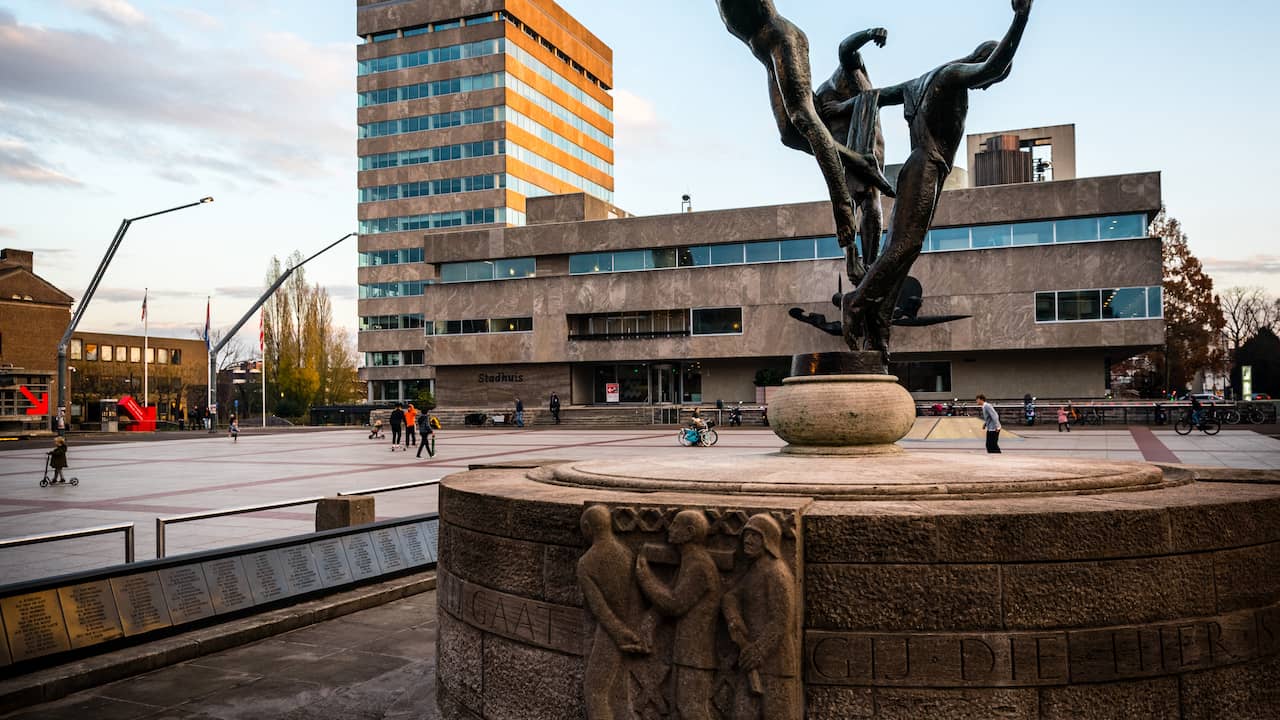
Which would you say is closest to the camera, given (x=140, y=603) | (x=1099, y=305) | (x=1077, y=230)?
(x=140, y=603)

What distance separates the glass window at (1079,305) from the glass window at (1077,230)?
287cm

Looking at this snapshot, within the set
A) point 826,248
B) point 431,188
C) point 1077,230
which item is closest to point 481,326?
point 826,248

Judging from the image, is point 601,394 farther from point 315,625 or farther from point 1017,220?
point 315,625

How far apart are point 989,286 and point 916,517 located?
4678cm

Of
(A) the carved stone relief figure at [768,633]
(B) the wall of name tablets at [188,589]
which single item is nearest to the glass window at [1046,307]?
(B) the wall of name tablets at [188,589]

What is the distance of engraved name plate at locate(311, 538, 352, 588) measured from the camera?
9.34 meters

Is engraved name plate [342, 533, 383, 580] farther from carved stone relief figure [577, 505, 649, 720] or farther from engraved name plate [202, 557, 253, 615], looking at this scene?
carved stone relief figure [577, 505, 649, 720]

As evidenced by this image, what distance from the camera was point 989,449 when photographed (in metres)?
21.3

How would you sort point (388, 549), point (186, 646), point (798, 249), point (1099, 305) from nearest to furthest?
point (186, 646) → point (388, 549) → point (1099, 305) → point (798, 249)

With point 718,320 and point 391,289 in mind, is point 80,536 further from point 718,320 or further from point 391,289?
point 391,289

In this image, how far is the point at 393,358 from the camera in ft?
262

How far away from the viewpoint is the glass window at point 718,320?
173ft

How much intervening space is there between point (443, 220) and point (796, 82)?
73246 mm

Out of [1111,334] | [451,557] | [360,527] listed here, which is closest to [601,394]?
[1111,334]
